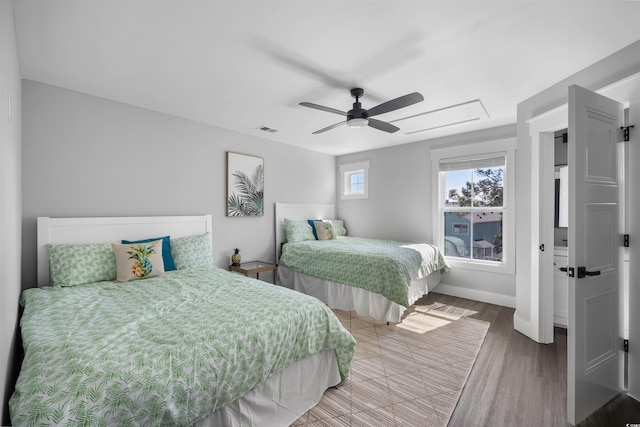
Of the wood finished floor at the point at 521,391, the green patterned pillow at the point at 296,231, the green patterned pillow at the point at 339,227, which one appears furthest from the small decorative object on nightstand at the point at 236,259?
the wood finished floor at the point at 521,391

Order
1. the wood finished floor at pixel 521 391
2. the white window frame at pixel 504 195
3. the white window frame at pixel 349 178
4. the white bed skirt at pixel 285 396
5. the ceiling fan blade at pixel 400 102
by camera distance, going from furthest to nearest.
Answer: the white window frame at pixel 349 178 < the white window frame at pixel 504 195 < the ceiling fan blade at pixel 400 102 < the wood finished floor at pixel 521 391 < the white bed skirt at pixel 285 396

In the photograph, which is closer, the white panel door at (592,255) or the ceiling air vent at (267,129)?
the white panel door at (592,255)

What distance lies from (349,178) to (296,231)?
1.82 meters

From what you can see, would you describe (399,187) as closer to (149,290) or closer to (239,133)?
(239,133)

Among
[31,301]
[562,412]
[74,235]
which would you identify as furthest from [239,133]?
[562,412]

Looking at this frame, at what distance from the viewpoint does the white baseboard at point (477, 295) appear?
12.4 feet

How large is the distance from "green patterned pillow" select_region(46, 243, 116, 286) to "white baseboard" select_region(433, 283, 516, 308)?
14.0 ft

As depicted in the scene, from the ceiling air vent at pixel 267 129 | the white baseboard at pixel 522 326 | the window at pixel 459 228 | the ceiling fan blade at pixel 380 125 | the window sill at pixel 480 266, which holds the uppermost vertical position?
the ceiling air vent at pixel 267 129

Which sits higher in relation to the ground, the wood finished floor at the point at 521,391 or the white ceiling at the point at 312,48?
the white ceiling at the point at 312,48

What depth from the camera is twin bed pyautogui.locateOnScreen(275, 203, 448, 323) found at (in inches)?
126

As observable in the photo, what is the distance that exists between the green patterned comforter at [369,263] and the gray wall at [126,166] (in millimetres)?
700

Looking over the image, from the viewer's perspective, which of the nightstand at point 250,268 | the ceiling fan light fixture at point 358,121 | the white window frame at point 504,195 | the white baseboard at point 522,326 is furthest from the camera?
the white window frame at point 504,195

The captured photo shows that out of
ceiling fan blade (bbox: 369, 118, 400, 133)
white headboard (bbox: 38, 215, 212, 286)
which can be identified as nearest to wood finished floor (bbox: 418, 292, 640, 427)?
ceiling fan blade (bbox: 369, 118, 400, 133)

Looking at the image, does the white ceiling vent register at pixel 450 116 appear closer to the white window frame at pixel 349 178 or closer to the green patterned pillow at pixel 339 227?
the white window frame at pixel 349 178
